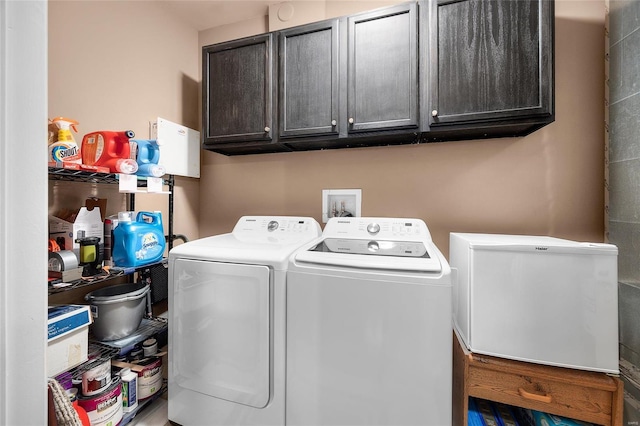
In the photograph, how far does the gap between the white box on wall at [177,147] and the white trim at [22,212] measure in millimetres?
1523

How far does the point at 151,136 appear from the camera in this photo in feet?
6.60

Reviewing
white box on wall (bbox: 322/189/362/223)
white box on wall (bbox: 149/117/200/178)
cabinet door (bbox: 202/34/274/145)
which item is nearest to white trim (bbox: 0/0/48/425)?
cabinet door (bbox: 202/34/274/145)

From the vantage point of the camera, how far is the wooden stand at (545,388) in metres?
1.07

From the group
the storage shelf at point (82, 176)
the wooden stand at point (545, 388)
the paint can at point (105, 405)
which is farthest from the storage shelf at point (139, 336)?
the wooden stand at point (545, 388)

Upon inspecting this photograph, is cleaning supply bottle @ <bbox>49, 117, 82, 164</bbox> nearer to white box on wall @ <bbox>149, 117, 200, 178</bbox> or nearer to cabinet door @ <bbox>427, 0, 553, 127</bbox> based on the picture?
white box on wall @ <bbox>149, 117, 200, 178</bbox>

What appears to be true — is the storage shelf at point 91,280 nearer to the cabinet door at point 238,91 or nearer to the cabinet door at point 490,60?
the cabinet door at point 238,91

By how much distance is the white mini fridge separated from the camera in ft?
3.53

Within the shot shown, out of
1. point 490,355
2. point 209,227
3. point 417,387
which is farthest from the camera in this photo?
point 209,227

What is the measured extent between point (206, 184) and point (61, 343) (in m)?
1.55

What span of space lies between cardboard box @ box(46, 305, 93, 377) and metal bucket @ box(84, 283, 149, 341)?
146 millimetres

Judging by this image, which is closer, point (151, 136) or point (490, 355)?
point (490, 355)

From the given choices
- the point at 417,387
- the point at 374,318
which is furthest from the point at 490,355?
the point at 374,318

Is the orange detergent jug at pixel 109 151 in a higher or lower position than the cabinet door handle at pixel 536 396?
higher

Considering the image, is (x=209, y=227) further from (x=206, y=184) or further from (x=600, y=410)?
(x=600, y=410)
